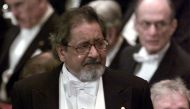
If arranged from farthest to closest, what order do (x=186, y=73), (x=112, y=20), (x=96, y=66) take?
1. (x=112, y=20)
2. (x=186, y=73)
3. (x=96, y=66)

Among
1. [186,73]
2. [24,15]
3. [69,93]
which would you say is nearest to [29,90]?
[69,93]

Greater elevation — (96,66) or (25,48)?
(96,66)

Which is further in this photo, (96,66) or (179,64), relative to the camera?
(179,64)

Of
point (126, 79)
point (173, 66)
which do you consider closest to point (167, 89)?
point (126, 79)

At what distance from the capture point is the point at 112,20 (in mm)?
5633

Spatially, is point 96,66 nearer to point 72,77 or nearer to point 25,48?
point 72,77

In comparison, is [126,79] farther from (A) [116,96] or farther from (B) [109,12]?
(B) [109,12]

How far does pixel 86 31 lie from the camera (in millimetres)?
3465

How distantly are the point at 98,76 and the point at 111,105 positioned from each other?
0.56ft

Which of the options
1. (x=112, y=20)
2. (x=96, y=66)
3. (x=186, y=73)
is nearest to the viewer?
(x=96, y=66)

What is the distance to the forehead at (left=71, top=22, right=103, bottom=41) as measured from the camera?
3455mm

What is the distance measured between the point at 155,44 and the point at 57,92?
1.70 m

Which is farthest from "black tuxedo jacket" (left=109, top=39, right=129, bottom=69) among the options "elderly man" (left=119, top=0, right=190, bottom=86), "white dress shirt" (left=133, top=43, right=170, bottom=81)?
"white dress shirt" (left=133, top=43, right=170, bottom=81)

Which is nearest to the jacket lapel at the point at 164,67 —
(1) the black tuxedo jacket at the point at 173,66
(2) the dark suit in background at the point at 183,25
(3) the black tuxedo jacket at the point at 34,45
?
(1) the black tuxedo jacket at the point at 173,66
